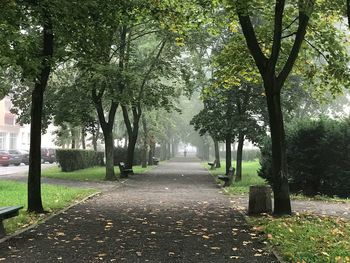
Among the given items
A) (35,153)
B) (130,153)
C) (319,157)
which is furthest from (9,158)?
(35,153)

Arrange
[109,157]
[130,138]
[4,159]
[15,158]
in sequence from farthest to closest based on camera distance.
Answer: [15,158] → [4,159] → [130,138] → [109,157]

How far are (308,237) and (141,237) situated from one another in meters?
2.92

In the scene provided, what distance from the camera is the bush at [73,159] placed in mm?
30047

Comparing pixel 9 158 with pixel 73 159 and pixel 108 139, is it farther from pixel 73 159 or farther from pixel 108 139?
pixel 108 139

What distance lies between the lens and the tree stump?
11.6 m

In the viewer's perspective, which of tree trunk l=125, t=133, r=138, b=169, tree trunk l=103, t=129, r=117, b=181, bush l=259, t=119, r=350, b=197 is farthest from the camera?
tree trunk l=125, t=133, r=138, b=169

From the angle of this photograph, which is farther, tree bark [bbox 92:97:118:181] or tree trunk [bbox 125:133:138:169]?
tree trunk [bbox 125:133:138:169]

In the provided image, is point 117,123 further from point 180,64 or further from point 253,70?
point 253,70

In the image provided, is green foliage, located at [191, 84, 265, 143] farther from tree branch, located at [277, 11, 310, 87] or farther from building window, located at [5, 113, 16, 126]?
building window, located at [5, 113, 16, 126]

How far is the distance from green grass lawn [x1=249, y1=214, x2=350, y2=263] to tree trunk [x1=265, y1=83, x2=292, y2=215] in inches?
19.6

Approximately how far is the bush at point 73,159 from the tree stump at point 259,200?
20.1 m

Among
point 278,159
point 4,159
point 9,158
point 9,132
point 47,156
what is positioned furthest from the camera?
point 9,132

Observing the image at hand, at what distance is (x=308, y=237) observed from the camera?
8320 millimetres

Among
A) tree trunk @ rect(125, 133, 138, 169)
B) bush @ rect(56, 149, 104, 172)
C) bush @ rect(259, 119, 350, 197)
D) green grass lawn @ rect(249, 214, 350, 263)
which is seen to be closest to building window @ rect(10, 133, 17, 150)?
bush @ rect(56, 149, 104, 172)
